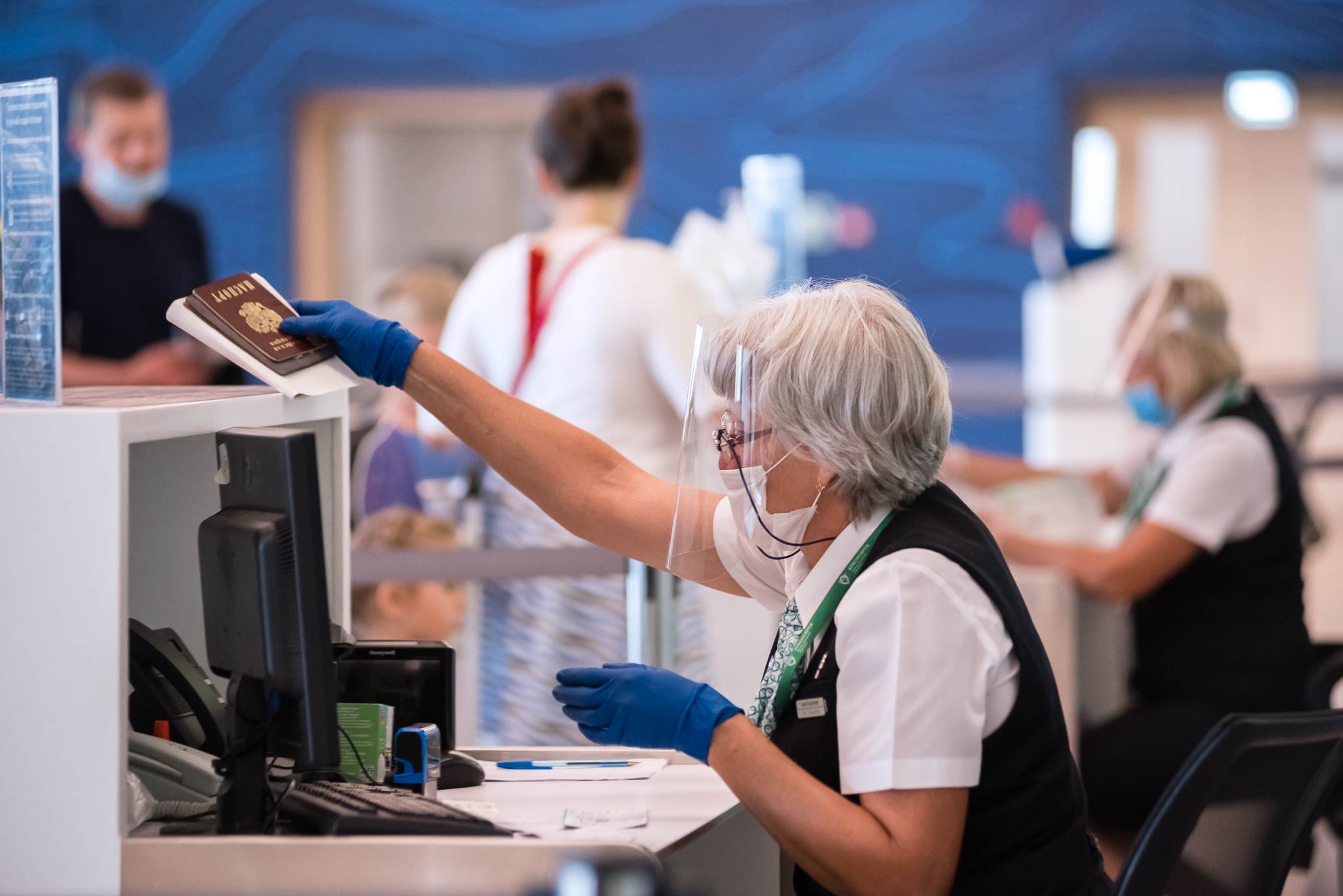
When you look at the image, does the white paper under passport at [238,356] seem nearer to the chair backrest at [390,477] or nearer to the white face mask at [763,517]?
the white face mask at [763,517]

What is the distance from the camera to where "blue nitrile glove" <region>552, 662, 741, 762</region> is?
4.17 feet

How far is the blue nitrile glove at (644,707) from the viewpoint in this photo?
4.17 ft

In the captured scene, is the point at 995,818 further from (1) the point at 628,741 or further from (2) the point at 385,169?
(2) the point at 385,169

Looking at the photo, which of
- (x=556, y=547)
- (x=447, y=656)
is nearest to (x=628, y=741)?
(x=447, y=656)

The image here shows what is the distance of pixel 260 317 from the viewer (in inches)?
54.5

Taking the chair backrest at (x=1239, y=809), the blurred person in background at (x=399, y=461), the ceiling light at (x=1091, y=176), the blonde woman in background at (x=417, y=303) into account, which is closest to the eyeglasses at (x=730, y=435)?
the chair backrest at (x=1239, y=809)

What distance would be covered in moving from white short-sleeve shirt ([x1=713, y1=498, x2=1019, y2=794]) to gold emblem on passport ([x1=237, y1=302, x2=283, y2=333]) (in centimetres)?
65

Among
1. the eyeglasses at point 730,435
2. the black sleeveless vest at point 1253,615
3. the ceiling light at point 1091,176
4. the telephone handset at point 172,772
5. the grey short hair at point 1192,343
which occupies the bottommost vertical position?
the black sleeveless vest at point 1253,615

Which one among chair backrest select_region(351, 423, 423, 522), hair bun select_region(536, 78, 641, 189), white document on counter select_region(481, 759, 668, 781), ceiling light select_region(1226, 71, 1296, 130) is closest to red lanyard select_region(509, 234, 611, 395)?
hair bun select_region(536, 78, 641, 189)

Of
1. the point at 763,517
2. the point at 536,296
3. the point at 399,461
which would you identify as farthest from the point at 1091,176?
the point at 763,517

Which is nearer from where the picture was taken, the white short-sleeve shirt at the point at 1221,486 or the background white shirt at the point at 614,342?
the background white shirt at the point at 614,342

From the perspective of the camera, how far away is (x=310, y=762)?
Result: 114cm

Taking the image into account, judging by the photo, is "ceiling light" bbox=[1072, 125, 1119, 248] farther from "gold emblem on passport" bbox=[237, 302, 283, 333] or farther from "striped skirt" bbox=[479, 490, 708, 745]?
"gold emblem on passport" bbox=[237, 302, 283, 333]

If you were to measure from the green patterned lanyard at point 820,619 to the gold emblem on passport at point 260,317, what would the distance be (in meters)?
0.63
